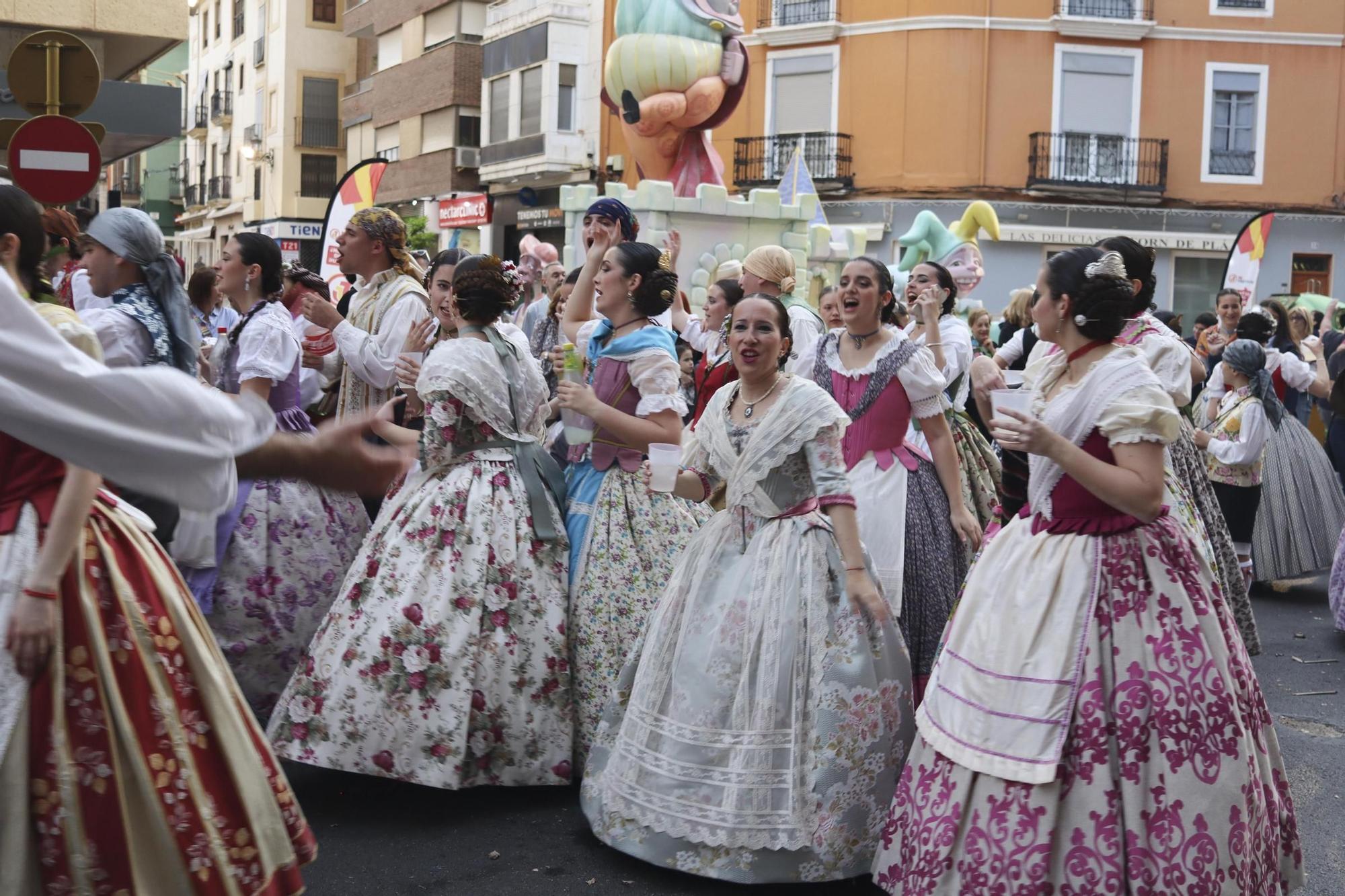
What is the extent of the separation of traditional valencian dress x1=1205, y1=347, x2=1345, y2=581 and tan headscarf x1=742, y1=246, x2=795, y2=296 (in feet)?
11.0

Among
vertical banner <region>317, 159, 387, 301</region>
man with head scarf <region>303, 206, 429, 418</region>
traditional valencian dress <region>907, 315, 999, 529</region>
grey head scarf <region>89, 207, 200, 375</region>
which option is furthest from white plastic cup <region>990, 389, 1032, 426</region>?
vertical banner <region>317, 159, 387, 301</region>

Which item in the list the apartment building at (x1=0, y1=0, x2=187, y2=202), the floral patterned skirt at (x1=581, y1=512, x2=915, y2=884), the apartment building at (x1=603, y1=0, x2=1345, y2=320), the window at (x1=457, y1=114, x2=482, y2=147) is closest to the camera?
the floral patterned skirt at (x1=581, y1=512, x2=915, y2=884)

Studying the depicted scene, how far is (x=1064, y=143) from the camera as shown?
26.9 m

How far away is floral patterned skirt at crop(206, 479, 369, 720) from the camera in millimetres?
4883

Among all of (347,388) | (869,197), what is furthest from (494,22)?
(347,388)

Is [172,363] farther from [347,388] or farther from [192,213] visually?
[192,213]

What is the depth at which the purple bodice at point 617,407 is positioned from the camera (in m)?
4.89

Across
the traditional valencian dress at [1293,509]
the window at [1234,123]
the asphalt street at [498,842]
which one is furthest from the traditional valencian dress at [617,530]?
the window at [1234,123]

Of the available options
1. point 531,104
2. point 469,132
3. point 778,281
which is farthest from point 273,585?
point 469,132

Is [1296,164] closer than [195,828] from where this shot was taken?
No

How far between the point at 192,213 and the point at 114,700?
176 feet

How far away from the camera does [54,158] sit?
7.48 metres

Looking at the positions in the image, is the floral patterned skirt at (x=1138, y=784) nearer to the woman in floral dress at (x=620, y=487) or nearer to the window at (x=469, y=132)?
the woman in floral dress at (x=620, y=487)

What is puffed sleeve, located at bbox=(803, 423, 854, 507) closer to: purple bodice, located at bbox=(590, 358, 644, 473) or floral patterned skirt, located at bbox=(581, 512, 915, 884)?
floral patterned skirt, located at bbox=(581, 512, 915, 884)
